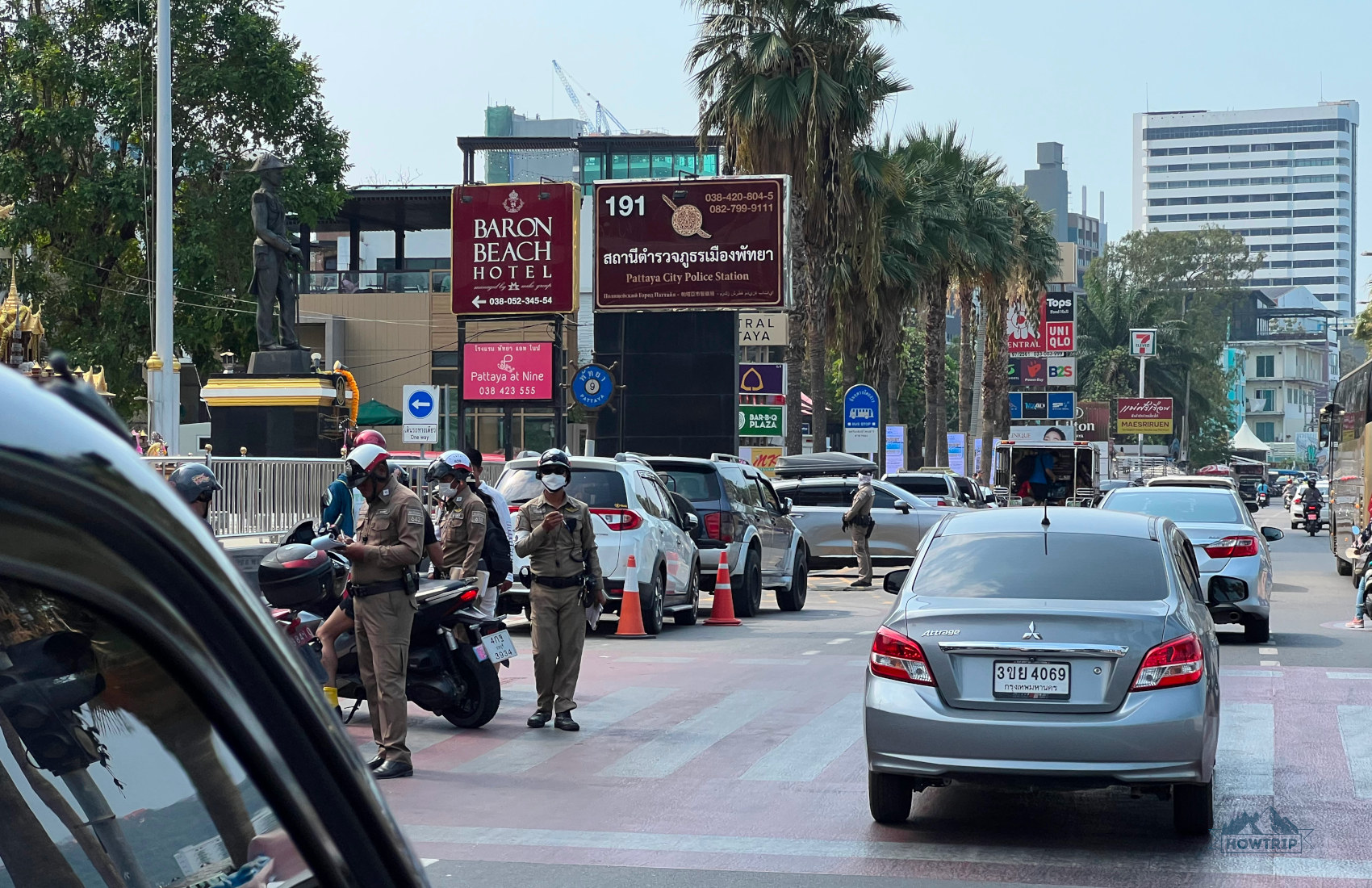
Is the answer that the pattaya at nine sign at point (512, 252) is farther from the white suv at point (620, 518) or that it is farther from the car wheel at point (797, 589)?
the white suv at point (620, 518)

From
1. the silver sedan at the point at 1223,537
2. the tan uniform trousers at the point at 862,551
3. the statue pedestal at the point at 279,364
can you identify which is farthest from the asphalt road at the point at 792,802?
the statue pedestal at the point at 279,364

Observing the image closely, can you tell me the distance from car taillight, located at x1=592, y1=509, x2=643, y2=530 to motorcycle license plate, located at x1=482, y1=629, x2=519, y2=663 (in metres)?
→ 5.72

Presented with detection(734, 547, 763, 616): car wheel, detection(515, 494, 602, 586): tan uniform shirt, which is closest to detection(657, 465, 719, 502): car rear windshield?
detection(734, 547, 763, 616): car wheel

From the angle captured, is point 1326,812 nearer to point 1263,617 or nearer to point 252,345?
point 1263,617

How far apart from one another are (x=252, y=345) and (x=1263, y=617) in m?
28.4

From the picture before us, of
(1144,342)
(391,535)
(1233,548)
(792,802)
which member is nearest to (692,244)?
(1233,548)

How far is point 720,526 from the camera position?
20.0 m

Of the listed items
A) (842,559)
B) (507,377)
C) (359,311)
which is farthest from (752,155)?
(359,311)

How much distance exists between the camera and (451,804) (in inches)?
334

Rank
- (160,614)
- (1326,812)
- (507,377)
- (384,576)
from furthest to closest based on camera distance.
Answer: (507,377)
(384,576)
(1326,812)
(160,614)

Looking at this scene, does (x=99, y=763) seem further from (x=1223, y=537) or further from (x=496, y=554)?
(x=1223, y=537)

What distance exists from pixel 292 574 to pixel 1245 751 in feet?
19.4

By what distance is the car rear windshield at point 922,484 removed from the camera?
102 ft

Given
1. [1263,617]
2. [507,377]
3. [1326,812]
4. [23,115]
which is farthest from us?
[23,115]
